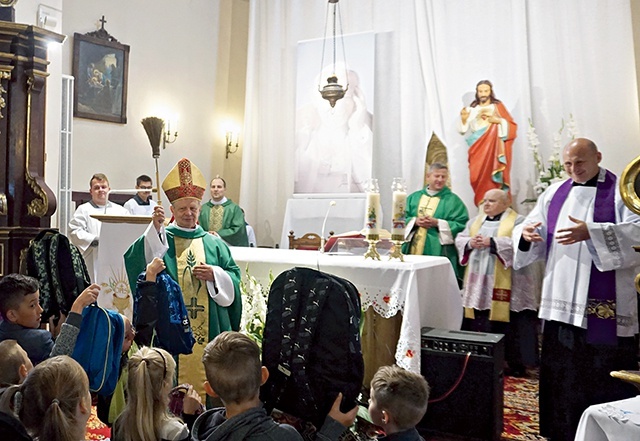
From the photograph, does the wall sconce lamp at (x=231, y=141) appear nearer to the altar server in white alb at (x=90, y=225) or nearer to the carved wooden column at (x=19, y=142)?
the altar server in white alb at (x=90, y=225)

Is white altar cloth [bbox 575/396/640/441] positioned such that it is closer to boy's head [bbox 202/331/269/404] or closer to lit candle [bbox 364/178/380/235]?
boy's head [bbox 202/331/269/404]

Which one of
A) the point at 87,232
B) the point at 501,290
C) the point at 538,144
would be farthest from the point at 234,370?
the point at 538,144

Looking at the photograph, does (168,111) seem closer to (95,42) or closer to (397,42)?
(95,42)

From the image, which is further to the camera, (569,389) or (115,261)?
(115,261)

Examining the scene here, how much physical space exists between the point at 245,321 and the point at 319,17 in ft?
20.7

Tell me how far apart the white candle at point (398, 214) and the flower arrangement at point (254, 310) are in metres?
0.93

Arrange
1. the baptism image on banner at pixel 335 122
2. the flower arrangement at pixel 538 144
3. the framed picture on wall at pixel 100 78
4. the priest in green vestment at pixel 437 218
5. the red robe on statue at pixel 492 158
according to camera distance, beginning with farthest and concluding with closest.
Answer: the baptism image on banner at pixel 335 122 < the framed picture on wall at pixel 100 78 < the red robe on statue at pixel 492 158 < the flower arrangement at pixel 538 144 < the priest in green vestment at pixel 437 218

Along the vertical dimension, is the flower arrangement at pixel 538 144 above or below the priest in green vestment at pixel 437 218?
above

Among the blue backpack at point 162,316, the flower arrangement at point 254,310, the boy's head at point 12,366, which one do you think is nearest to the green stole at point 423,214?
the flower arrangement at point 254,310

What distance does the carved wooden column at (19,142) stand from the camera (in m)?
5.25

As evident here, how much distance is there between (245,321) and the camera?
436cm

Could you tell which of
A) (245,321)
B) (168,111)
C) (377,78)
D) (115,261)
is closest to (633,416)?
(245,321)

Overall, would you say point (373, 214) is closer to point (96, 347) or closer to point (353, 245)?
point (353, 245)

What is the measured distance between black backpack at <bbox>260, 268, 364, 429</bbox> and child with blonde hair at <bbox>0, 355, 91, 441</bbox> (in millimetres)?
605
